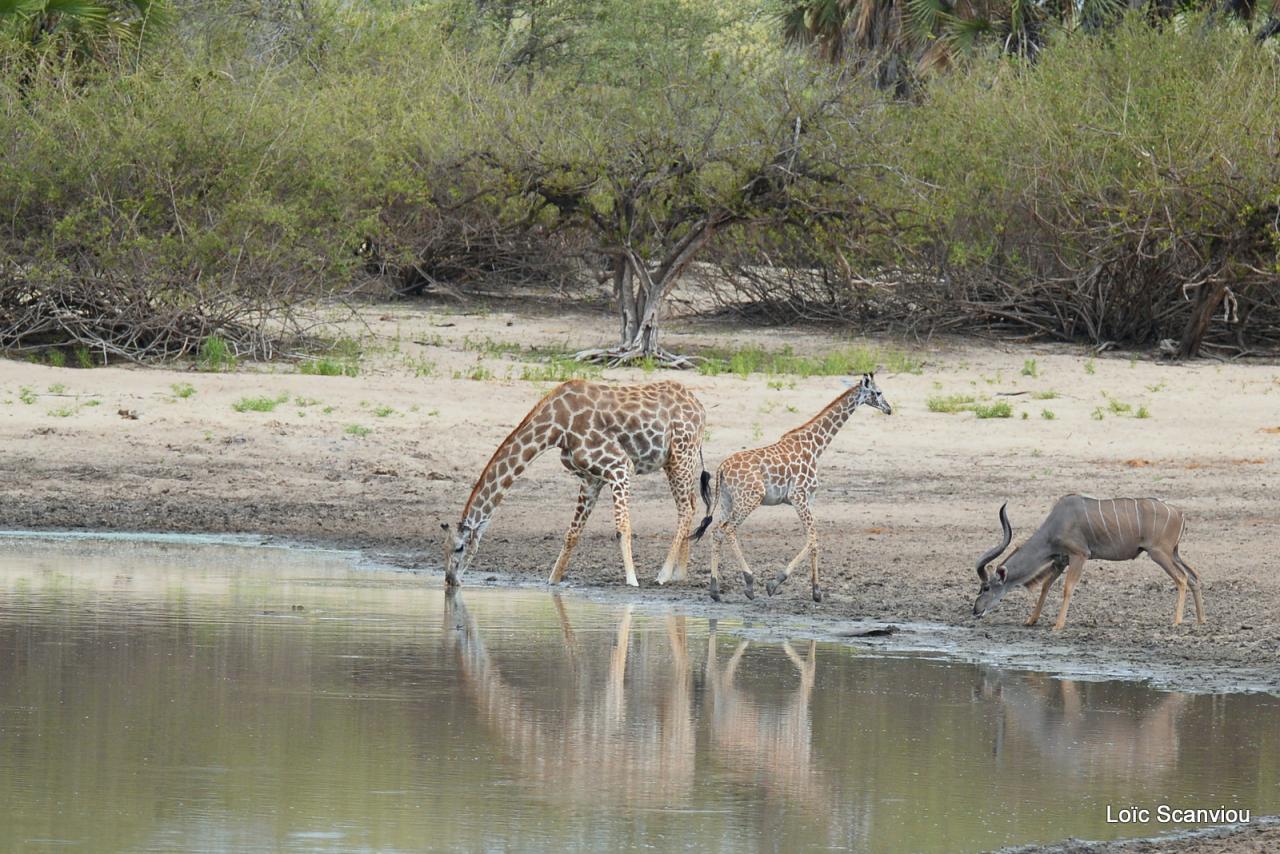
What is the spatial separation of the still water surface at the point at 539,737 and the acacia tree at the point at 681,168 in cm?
1264

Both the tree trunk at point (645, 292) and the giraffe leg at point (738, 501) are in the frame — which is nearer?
the giraffe leg at point (738, 501)

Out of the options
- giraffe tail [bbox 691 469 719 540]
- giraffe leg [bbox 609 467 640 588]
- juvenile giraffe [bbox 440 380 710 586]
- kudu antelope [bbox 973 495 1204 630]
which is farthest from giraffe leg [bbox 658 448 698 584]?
kudu antelope [bbox 973 495 1204 630]

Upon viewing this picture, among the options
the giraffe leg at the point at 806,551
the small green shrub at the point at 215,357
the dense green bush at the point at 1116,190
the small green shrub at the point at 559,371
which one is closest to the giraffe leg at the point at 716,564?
the giraffe leg at the point at 806,551

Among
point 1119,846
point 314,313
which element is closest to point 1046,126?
point 314,313

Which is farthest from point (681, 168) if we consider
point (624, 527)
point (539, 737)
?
point (539, 737)

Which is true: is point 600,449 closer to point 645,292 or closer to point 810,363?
point 810,363

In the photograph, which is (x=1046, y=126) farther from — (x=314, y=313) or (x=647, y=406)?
(x=647, y=406)

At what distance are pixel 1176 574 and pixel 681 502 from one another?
3.40 m

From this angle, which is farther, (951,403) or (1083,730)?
(951,403)

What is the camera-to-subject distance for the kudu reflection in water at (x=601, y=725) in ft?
22.7

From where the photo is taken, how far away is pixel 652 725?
315 inches

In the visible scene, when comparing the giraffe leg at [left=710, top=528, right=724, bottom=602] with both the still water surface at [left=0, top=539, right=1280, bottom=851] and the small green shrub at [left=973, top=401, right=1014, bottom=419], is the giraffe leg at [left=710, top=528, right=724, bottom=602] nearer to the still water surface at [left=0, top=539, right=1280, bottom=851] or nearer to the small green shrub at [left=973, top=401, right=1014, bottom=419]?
the still water surface at [left=0, top=539, right=1280, bottom=851]

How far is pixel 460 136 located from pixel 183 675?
679 inches

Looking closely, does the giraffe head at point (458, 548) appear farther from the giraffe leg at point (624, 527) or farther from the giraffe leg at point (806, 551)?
the giraffe leg at point (806, 551)
